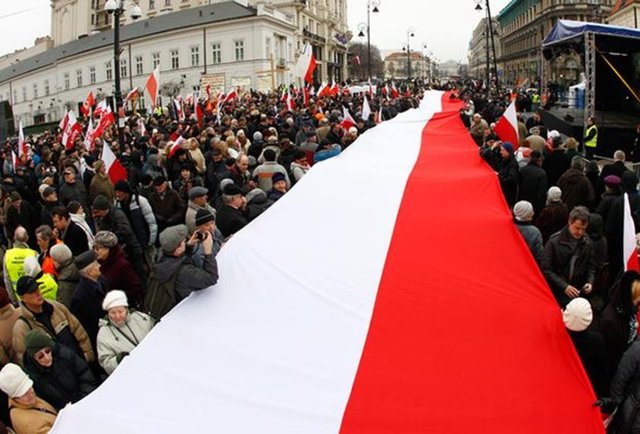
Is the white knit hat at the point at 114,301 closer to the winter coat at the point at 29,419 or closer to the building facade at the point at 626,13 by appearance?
the winter coat at the point at 29,419

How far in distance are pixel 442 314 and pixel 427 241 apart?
5.32ft

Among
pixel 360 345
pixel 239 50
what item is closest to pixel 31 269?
pixel 360 345

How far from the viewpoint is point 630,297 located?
171 inches

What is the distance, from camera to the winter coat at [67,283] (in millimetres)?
5066

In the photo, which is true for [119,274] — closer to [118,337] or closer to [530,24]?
[118,337]

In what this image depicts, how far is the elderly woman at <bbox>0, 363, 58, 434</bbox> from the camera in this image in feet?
11.3

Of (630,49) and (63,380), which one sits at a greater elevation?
(630,49)

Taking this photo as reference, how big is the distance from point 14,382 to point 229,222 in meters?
3.20

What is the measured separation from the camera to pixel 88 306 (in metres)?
A: 4.67

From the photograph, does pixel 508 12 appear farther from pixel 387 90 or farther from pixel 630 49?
pixel 630 49

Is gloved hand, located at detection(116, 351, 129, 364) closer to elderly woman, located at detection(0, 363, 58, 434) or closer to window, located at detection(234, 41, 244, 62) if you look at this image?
elderly woman, located at detection(0, 363, 58, 434)

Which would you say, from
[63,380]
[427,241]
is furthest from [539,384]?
[63,380]

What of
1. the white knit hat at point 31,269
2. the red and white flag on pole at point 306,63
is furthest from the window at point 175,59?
the white knit hat at point 31,269

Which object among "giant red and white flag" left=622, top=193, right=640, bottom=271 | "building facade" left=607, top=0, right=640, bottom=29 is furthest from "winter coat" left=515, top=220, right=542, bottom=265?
"building facade" left=607, top=0, right=640, bottom=29
